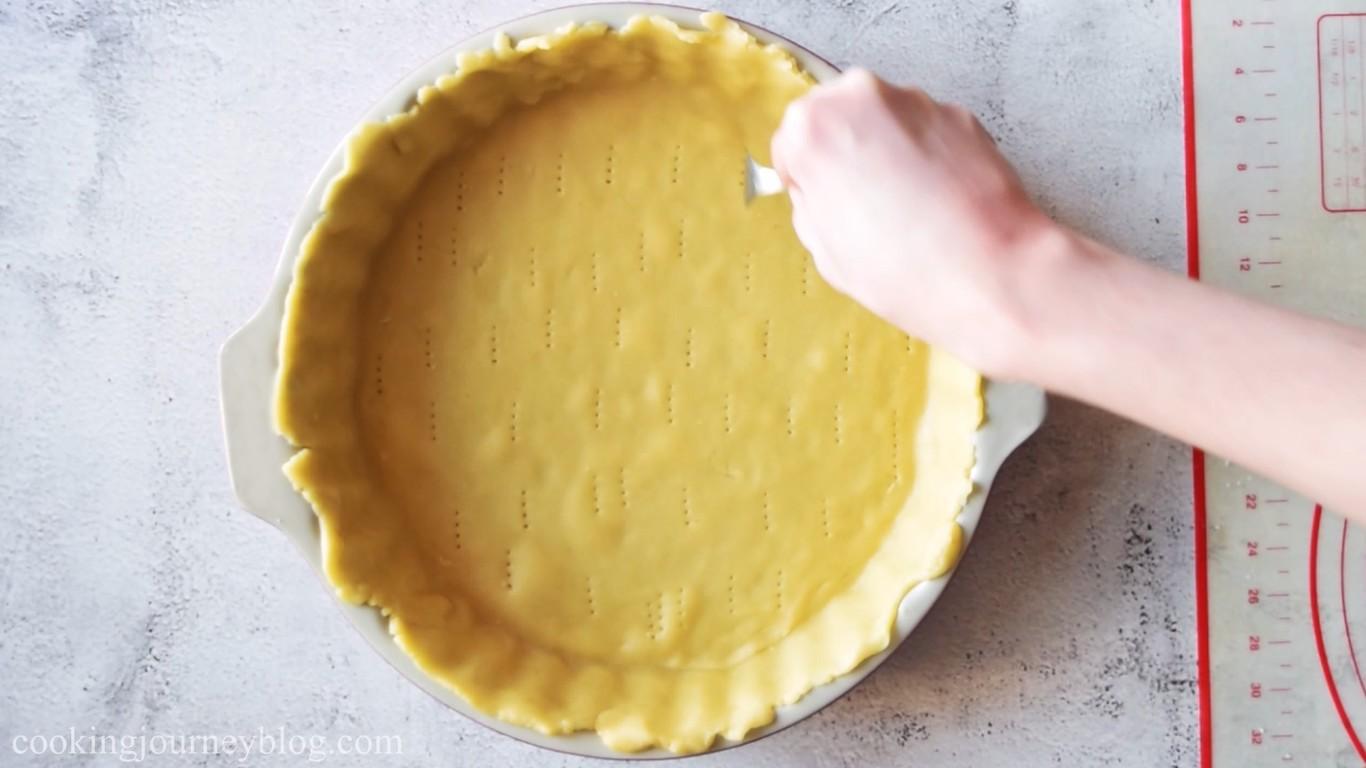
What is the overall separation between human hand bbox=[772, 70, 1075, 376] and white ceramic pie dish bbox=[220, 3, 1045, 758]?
333 mm

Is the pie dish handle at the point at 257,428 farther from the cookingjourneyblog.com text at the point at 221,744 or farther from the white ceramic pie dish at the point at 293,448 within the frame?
the cookingjourneyblog.com text at the point at 221,744

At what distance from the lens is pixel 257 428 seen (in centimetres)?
107

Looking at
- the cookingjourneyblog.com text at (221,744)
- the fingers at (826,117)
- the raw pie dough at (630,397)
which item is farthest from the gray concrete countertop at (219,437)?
the fingers at (826,117)

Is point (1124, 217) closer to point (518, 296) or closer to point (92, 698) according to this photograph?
point (518, 296)

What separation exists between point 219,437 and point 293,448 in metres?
0.26

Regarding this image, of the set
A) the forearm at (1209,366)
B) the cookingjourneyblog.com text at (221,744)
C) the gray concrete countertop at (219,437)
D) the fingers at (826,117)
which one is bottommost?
the cookingjourneyblog.com text at (221,744)

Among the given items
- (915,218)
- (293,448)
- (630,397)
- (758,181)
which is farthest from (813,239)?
(293,448)

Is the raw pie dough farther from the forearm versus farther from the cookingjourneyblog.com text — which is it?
the forearm

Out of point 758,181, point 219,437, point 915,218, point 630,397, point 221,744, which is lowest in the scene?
point 221,744

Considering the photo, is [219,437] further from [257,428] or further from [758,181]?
[758,181]

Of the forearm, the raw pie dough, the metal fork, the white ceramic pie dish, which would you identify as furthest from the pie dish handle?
the forearm

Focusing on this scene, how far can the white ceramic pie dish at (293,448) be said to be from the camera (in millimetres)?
1063

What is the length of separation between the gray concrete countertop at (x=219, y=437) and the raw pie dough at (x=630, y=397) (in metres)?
0.16

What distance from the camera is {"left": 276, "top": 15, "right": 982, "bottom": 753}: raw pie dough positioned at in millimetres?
1212
